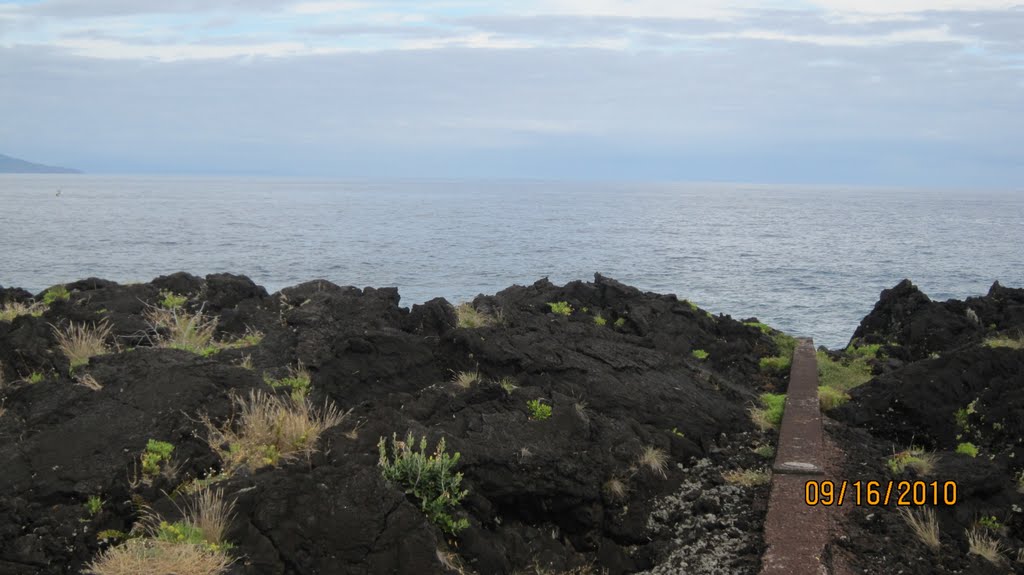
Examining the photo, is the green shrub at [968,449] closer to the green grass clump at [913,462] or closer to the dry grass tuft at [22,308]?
the green grass clump at [913,462]

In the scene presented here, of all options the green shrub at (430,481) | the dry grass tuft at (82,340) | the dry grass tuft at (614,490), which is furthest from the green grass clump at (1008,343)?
the dry grass tuft at (82,340)

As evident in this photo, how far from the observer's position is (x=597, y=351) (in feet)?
41.3

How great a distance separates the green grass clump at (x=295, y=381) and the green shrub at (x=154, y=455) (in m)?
1.64

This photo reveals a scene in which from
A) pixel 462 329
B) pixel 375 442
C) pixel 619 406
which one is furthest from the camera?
pixel 462 329

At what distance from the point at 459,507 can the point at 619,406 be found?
393cm

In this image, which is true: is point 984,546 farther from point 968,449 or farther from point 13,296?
point 13,296

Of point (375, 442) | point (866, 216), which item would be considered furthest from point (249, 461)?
point (866, 216)

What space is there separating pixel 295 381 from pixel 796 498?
230 inches

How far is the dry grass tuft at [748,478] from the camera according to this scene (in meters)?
9.54

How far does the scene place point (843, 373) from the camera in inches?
621

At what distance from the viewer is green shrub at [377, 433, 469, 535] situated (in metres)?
7.31

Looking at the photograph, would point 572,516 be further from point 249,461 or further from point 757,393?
point 757,393

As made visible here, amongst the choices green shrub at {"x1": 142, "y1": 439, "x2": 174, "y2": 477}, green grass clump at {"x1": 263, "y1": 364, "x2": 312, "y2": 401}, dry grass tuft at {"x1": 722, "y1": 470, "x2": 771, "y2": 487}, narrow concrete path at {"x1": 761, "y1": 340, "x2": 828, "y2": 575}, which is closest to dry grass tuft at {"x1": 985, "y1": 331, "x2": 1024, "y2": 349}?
narrow concrete path at {"x1": 761, "y1": 340, "x2": 828, "y2": 575}

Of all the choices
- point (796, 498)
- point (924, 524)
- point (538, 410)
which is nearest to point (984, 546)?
point (924, 524)
